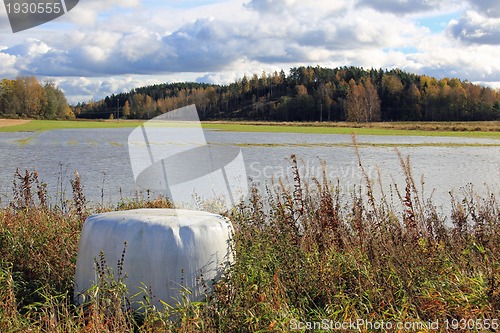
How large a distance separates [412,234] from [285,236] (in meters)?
1.71

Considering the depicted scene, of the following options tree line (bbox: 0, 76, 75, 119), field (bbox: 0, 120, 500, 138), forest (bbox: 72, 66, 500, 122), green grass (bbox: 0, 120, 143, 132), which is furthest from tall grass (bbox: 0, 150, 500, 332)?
tree line (bbox: 0, 76, 75, 119)

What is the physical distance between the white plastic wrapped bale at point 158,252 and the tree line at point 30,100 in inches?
4577

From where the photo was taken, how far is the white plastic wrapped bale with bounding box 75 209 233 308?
5465 millimetres

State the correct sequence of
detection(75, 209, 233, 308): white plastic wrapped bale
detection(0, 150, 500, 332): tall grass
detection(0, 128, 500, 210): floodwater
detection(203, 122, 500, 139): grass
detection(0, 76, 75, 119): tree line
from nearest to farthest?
detection(0, 150, 500, 332): tall grass → detection(75, 209, 233, 308): white plastic wrapped bale → detection(0, 128, 500, 210): floodwater → detection(203, 122, 500, 139): grass → detection(0, 76, 75, 119): tree line

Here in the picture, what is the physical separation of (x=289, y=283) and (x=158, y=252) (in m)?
1.40

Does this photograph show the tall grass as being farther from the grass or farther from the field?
the grass

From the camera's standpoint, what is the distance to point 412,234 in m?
6.97

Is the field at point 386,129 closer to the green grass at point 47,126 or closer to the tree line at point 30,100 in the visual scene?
the green grass at point 47,126

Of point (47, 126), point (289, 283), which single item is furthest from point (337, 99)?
point (289, 283)

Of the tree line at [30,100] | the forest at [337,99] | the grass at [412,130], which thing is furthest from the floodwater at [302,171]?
the tree line at [30,100]

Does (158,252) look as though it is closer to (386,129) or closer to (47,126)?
(386,129)

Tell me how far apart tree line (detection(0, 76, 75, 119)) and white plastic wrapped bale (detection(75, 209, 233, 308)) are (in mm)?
116254

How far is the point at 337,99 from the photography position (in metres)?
139

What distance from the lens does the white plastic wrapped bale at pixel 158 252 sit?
5.46 m
